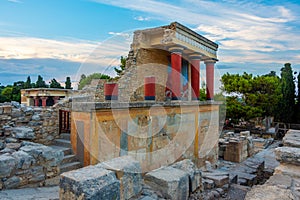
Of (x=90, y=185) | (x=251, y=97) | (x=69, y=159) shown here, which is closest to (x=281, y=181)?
(x=90, y=185)

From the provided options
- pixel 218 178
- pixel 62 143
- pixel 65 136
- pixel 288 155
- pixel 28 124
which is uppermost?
pixel 28 124

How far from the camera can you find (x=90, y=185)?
2209 mm

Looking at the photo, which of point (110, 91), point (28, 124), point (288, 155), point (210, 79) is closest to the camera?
point (288, 155)

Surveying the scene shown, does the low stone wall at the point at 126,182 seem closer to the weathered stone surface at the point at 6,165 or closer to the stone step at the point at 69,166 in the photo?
the weathered stone surface at the point at 6,165

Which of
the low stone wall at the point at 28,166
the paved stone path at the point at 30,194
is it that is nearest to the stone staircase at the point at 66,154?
the low stone wall at the point at 28,166

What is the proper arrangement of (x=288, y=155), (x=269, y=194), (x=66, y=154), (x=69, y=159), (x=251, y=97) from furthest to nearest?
(x=251, y=97), (x=66, y=154), (x=69, y=159), (x=288, y=155), (x=269, y=194)

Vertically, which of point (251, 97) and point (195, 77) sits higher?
point (195, 77)

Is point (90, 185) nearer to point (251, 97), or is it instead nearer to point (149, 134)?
point (149, 134)

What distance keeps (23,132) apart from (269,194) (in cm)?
476

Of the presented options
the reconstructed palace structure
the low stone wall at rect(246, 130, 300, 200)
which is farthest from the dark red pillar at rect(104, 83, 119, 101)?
the low stone wall at rect(246, 130, 300, 200)

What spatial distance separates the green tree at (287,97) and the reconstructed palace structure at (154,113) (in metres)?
12.2

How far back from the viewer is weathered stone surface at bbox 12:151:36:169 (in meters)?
3.54

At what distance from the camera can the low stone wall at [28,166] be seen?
132 inches

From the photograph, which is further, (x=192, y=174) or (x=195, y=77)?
(x=195, y=77)
